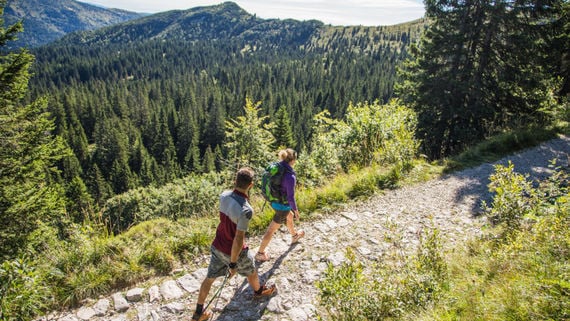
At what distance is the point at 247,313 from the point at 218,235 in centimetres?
112

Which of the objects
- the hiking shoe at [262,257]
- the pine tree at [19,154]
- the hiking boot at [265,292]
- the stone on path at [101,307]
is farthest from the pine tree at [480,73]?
the pine tree at [19,154]

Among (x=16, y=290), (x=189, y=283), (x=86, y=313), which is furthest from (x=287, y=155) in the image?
(x=16, y=290)

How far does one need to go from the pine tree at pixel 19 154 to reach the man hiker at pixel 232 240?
878cm

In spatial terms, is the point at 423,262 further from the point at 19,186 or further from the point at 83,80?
the point at 83,80

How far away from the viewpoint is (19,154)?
1032cm

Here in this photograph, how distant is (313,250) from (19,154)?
431 inches

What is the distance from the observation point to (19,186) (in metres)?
10.5

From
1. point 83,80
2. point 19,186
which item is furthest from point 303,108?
point 83,80

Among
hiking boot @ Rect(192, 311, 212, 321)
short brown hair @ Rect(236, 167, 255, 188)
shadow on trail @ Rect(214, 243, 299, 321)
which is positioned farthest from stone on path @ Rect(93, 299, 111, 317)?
short brown hair @ Rect(236, 167, 255, 188)

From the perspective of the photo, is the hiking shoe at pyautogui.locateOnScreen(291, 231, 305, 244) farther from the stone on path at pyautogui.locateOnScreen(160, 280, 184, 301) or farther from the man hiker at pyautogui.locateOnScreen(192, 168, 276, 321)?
the stone on path at pyautogui.locateOnScreen(160, 280, 184, 301)

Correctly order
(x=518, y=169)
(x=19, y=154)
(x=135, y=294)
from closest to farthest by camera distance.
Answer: (x=135, y=294), (x=518, y=169), (x=19, y=154)

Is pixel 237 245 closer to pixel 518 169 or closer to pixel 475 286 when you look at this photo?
pixel 475 286

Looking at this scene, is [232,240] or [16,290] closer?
[16,290]

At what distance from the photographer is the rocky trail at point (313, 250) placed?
4.07 meters
